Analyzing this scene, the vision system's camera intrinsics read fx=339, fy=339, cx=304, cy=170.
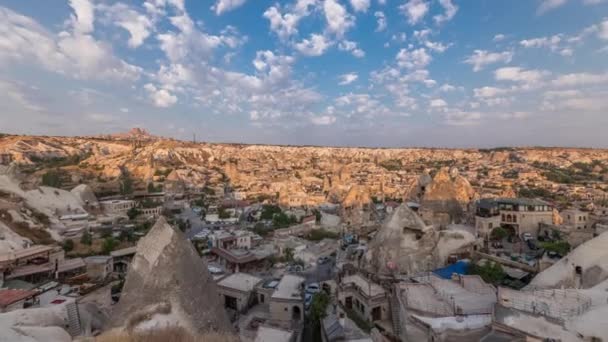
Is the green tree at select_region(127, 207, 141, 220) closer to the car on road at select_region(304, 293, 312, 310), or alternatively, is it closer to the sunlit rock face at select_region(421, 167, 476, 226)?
the car on road at select_region(304, 293, 312, 310)

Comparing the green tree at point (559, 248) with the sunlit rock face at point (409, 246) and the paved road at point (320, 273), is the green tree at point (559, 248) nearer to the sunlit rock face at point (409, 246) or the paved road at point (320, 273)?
the sunlit rock face at point (409, 246)

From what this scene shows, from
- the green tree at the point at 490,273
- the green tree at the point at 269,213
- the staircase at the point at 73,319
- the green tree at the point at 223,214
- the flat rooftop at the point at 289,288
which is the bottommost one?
the green tree at the point at 223,214

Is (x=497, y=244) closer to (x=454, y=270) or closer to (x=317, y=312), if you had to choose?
(x=454, y=270)

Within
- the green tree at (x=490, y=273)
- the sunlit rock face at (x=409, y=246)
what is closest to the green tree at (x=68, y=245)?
the sunlit rock face at (x=409, y=246)

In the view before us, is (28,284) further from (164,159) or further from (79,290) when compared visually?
(164,159)

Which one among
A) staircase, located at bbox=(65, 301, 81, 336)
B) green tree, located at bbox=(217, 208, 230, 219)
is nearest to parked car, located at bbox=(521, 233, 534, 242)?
staircase, located at bbox=(65, 301, 81, 336)

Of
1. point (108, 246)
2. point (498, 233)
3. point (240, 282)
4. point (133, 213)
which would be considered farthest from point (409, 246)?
point (133, 213)

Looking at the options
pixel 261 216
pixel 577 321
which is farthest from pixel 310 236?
pixel 577 321
